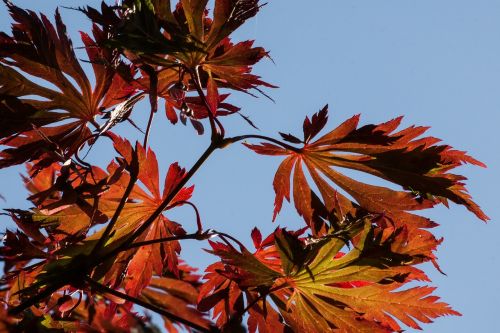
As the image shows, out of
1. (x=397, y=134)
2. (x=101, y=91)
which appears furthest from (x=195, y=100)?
(x=397, y=134)

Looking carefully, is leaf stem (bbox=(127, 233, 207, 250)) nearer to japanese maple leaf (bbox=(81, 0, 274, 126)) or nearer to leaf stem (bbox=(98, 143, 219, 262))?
leaf stem (bbox=(98, 143, 219, 262))

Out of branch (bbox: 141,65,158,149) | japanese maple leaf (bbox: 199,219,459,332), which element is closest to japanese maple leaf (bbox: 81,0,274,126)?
branch (bbox: 141,65,158,149)

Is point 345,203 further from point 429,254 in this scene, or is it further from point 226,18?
point 226,18

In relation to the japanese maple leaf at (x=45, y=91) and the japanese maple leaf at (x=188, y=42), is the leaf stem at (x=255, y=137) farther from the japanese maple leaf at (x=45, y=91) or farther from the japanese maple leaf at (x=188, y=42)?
the japanese maple leaf at (x=45, y=91)

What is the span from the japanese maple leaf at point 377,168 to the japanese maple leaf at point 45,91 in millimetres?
410

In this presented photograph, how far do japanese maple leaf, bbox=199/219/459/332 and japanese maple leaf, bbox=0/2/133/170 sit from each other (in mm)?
484

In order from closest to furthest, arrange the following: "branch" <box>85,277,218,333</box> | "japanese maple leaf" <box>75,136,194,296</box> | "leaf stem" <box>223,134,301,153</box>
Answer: "branch" <box>85,277,218,333</box>
"leaf stem" <box>223,134,301,153</box>
"japanese maple leaf" <box>75,136,194,296</box>

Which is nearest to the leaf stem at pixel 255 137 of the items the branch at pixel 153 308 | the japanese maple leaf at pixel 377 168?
the japanese maple leaf at pixel 377 168

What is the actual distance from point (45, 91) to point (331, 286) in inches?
33.4

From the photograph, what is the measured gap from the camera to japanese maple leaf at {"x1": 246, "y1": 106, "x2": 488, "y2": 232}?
5.08 feet

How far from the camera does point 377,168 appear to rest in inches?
63.9

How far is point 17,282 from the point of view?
1.58 m

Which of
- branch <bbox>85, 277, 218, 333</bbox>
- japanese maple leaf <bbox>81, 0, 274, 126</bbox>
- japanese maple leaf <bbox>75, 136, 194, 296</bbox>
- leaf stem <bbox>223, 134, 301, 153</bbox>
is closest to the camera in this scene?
branch <bbox>85, 277, 218, 333</bbox>

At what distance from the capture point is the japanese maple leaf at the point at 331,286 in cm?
148
